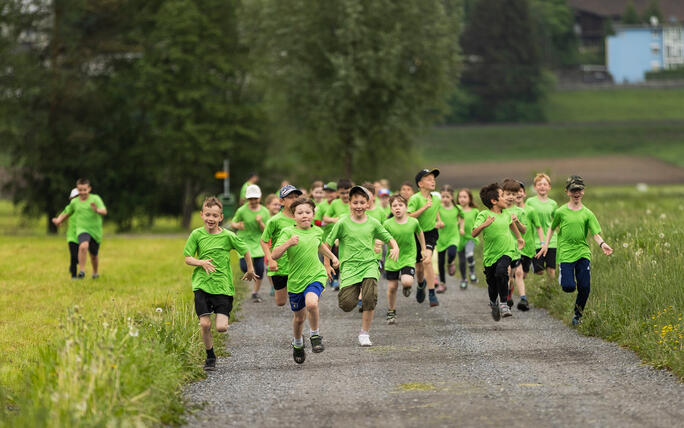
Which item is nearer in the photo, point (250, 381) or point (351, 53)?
point (250, 381)

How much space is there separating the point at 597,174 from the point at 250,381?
66.4 meters

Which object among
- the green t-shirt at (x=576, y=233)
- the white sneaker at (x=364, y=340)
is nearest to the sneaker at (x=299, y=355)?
the white sneaker at (x=364, y=340)

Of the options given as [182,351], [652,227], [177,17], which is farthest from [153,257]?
[177,17]

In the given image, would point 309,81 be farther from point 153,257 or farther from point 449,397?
point 449,397

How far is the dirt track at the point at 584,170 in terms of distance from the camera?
7119 cm

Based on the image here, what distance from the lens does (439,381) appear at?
9.88 meters

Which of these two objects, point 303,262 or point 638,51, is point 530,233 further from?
point 638,51

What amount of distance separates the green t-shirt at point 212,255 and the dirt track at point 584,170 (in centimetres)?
5839

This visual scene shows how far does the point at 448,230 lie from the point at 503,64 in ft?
279

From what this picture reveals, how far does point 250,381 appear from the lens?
10.1m

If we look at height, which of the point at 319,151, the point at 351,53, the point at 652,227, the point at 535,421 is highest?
the point at 351,53

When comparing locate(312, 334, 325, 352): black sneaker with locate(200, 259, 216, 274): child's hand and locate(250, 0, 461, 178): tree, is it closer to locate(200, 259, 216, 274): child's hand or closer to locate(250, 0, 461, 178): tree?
locate(200, 259, 216, 274): child's hand

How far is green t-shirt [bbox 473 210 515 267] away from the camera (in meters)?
14.0

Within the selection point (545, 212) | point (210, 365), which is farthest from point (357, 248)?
point (545, 212)
